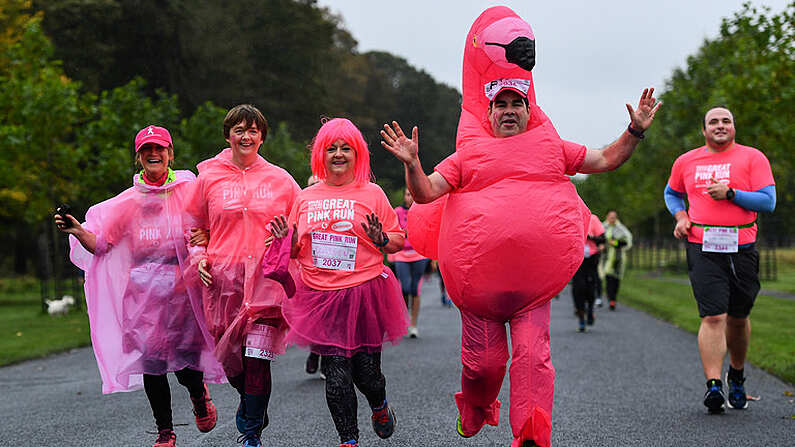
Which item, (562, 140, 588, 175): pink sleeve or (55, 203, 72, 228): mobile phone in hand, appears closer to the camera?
(562, 140, 588, 175): pink sleeve

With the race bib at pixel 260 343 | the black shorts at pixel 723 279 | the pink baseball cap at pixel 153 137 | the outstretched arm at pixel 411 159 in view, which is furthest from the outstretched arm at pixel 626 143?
the pink baseball cap at pixel 153 137

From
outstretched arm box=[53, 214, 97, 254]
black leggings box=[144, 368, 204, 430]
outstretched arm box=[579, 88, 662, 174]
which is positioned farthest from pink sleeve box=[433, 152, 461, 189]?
outstretched arm box=[53, 214, 97, 254]

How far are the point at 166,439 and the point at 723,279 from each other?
4.34m

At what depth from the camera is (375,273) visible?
5.46 metres

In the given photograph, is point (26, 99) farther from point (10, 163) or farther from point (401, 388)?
point (401, 388)

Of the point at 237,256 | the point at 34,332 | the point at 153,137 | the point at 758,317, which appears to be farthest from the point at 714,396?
the point at 34,332

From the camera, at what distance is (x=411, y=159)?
174 inches

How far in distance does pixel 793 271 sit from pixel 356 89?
26204mm

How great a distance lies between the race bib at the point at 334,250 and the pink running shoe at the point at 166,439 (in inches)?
59.0

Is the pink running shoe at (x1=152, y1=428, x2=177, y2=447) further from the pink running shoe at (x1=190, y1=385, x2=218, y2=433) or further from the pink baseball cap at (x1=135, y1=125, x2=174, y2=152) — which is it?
the pink baseball cap at (x1=135, y1=125, x2=174, y2=152)

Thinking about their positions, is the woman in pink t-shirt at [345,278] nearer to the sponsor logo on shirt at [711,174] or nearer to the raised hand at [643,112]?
the raised hand at [643,112]

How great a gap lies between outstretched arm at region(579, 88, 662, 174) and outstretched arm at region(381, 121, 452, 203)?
90cm

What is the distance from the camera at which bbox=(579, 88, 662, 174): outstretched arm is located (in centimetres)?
452

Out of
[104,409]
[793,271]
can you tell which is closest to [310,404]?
[104,409]
